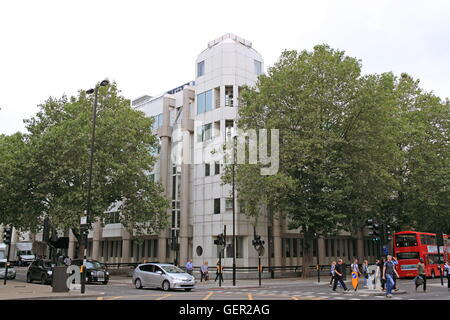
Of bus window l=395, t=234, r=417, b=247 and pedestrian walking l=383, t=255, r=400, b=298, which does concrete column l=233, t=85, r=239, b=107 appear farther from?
pedestrian walking l=383, t=255, r=400, b=298

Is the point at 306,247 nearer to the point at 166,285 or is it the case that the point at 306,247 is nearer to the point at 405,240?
the point at 405,240

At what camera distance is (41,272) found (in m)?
28.0

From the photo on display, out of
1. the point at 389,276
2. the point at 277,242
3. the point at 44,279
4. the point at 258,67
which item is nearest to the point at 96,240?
the point at 277,242

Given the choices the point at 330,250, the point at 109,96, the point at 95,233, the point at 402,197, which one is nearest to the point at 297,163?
the point at 402,197

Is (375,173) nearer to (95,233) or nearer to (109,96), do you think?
(109,96)

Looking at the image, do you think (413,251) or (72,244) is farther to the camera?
(72,244)

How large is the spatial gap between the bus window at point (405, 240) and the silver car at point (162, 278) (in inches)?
761

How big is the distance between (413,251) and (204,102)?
22.5 meters

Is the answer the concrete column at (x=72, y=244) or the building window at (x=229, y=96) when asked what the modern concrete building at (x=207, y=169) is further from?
the concrete column at (x=72, y=244)

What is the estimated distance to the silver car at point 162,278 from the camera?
885 inches

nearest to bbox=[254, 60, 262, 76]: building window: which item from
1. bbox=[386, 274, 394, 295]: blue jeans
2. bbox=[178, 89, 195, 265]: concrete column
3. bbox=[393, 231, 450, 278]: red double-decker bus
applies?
bbox=[178, 89, 195, 265]: concrete column

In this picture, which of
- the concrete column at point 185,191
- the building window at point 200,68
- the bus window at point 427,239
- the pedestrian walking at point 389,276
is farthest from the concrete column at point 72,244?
the pedestrian walking at point 389,276

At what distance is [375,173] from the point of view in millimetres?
30859

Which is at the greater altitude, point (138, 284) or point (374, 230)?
point (374, 230)
